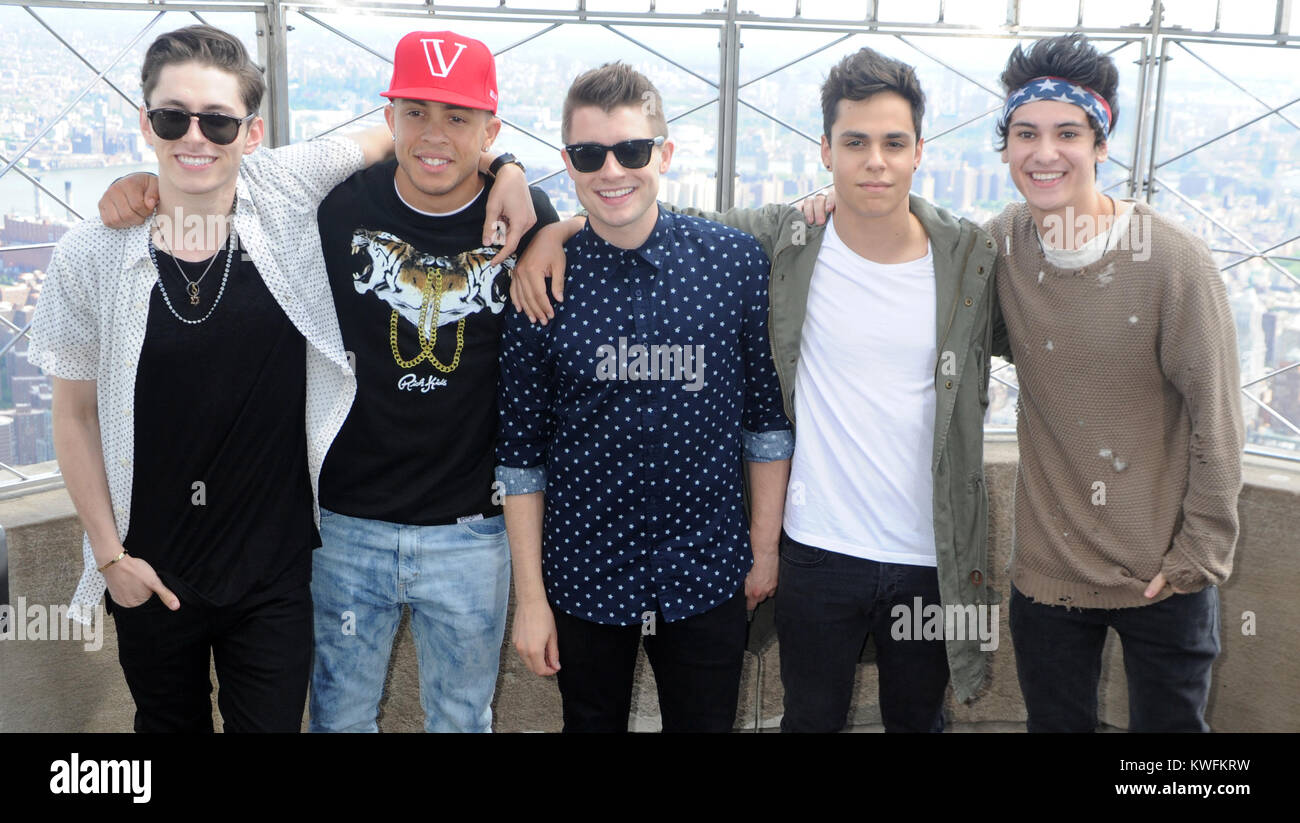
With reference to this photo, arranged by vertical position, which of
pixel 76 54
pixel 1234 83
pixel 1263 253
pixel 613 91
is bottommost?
pixel 1263 253

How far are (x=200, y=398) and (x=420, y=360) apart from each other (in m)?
0.46

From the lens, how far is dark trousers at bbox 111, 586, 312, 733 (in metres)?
2.24

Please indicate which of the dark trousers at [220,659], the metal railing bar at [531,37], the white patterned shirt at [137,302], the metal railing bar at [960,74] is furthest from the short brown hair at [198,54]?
the metal railing bar at [960,74]

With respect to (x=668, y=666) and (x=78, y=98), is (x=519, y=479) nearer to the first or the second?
(x=668, y=666)

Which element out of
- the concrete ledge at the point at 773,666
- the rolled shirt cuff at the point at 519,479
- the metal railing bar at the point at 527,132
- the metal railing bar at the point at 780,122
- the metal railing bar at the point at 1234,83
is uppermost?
the metal railing bar at the point at 1234,83

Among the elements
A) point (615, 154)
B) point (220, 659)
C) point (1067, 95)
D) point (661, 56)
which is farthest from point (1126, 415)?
point (661, 56)

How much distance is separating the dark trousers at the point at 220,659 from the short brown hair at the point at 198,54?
1077mm

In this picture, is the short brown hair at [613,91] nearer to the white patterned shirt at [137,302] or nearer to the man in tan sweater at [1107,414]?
the white patterned shirt at [137,302]

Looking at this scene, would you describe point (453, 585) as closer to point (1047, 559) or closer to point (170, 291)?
point (170, 291)

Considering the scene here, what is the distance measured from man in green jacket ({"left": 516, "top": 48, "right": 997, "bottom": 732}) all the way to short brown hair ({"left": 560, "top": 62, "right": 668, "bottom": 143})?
28 centimetres

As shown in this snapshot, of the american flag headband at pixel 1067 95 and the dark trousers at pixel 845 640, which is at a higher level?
the american flag headband at pixel 1067 95

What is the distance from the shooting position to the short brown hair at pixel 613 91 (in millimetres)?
2184

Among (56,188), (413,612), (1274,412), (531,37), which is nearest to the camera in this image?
(413,612)

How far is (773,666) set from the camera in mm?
3951
